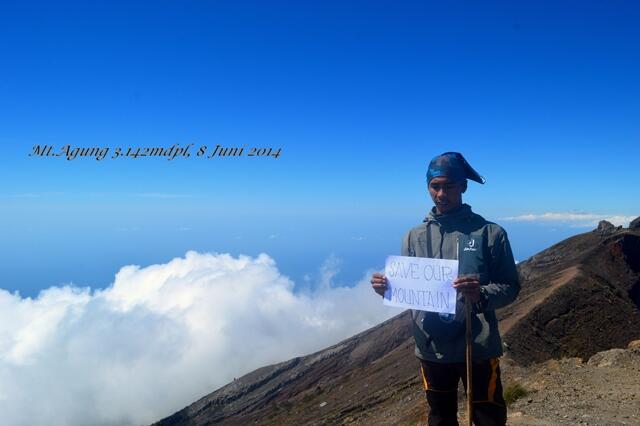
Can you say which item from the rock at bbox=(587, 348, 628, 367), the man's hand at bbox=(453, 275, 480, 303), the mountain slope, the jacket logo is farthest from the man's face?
the rock at bbox=(587, 348, 628, 367)

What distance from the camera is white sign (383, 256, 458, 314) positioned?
4578 mm

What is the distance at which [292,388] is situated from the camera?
70188mm

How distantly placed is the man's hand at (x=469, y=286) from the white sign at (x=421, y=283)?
0.22 metres

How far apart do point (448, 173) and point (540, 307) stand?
35.3m

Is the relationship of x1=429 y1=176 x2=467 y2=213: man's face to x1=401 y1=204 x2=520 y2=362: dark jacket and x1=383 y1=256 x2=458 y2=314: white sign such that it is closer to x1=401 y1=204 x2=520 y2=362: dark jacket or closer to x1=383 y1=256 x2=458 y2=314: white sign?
x1=401 y1=204 x2=520 y2=362: dark jacket

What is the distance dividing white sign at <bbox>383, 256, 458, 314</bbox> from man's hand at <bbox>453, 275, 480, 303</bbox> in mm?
218

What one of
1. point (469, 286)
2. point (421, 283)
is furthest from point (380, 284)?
point (469, 286)

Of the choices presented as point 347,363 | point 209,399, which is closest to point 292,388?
point 347,363

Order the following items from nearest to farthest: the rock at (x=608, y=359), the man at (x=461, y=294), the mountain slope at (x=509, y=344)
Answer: the man at (x=461, y=294) < the rock at (x=608, y=359) < the mountain slope at (x=509, y=344)

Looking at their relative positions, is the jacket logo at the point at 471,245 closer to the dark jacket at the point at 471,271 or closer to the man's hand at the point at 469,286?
the dark jacket at the point at 471,271

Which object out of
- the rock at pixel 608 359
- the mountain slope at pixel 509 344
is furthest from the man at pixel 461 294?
the rock at pixel 608 359

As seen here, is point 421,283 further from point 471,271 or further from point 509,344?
point 509,344

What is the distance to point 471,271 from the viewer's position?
14.8ft

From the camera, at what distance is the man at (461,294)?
4.45 m
